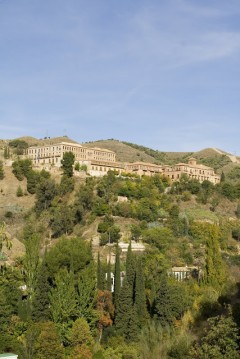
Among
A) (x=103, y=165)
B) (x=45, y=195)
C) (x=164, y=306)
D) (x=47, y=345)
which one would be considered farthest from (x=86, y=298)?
(x=103, y=165)

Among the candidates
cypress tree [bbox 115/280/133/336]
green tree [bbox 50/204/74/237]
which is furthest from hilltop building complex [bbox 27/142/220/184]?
cypress tree [bbox 115/280/133/336]

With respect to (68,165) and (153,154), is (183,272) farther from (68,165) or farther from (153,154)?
(153,154)

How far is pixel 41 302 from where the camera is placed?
29.9 m

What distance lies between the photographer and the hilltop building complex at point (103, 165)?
72.8 meters

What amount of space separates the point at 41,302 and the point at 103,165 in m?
44.5

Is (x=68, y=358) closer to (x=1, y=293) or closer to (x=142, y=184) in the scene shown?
(x=1, y=293)

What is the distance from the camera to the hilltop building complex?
72.8m

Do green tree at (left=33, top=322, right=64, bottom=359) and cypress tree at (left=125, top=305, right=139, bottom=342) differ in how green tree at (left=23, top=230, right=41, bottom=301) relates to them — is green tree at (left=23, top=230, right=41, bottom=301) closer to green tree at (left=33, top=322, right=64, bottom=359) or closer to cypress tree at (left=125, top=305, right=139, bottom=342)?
cypress tree at (left=125, top=305, right=139, bottom=342)

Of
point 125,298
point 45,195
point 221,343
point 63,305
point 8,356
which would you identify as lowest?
point 8,356

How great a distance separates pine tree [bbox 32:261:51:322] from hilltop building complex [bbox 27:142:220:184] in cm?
4084

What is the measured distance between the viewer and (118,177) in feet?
219

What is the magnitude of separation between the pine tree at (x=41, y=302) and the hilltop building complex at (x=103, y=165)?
40839mm

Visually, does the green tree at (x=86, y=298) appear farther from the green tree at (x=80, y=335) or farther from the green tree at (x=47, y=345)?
the green tree at (x=47, y=345)

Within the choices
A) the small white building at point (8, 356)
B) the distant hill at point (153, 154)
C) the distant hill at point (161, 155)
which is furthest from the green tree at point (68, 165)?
the small white building at point (8, 356)
